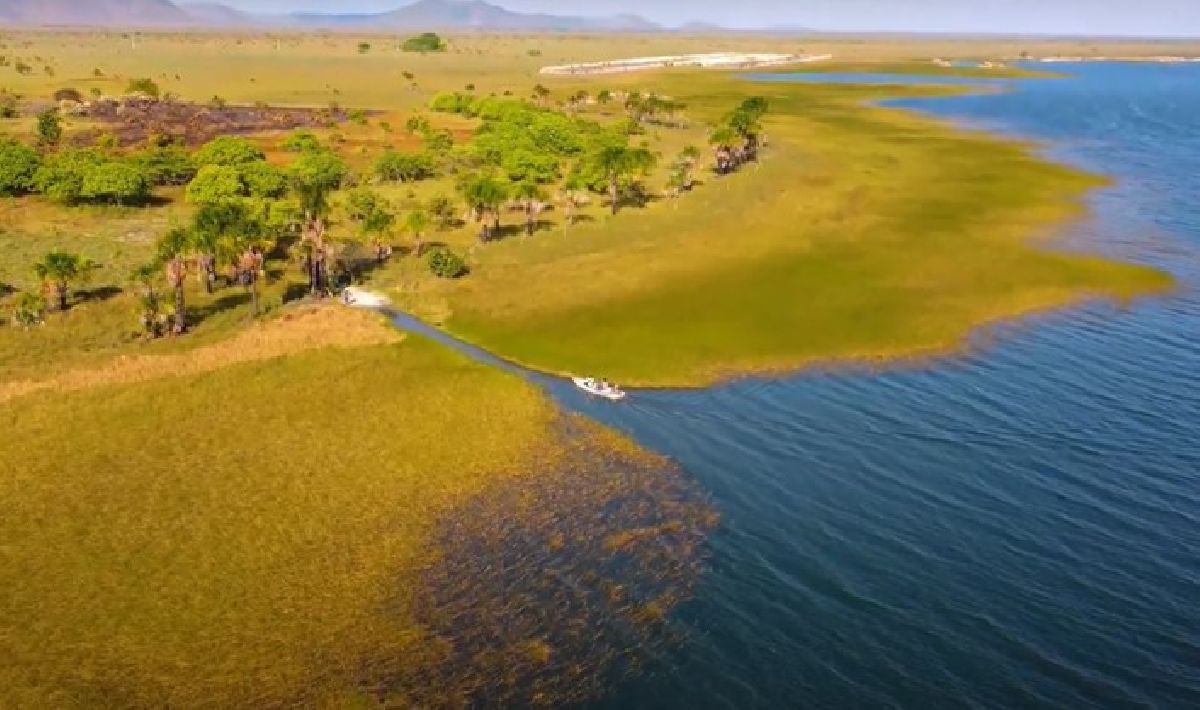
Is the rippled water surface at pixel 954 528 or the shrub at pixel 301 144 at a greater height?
the shrub at pixel 301 144

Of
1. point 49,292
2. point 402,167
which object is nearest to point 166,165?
point 402,167

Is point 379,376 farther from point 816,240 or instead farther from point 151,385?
point 816,240

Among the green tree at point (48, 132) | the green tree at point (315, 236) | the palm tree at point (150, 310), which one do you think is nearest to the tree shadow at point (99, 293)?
the palm tree at point (150, 310)

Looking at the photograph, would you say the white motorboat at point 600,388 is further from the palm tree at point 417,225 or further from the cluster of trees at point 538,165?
the cluster of trees at point 538,165

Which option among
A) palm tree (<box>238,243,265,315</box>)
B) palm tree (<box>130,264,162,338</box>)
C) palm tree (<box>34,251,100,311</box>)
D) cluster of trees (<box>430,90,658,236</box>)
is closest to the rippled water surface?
palm tree (<box>238,243,265,315</box>)

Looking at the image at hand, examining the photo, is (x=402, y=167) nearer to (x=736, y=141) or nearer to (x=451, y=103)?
(x=736, y=141)
